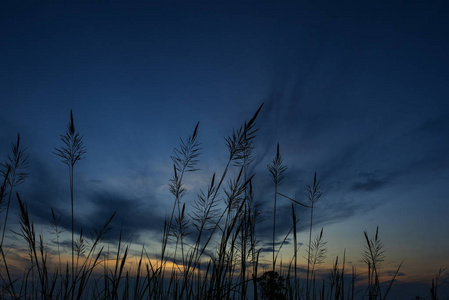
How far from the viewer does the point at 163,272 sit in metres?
3.37

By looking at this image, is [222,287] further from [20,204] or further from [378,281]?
[378,281]

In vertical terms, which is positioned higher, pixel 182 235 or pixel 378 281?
pixel 182 235

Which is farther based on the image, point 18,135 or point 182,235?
point 182,235

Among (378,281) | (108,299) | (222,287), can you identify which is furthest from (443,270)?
(108,299)

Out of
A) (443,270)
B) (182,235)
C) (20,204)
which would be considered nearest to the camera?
(20,204)

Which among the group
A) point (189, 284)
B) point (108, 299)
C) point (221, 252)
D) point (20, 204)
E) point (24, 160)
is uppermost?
point (24, 160)

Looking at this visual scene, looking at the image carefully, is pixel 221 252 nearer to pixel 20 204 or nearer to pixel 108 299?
pixel 108 299

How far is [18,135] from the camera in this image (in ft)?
10.0

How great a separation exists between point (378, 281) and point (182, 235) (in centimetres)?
259

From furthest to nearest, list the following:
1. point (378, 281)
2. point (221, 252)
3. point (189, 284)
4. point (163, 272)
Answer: point (378, 281) < point (163, 272) < point (189, 284) < point (221, 252)

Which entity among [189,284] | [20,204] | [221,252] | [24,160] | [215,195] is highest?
[24,160]

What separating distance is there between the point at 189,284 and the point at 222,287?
622 millimetres

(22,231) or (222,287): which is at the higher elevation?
(22,231)

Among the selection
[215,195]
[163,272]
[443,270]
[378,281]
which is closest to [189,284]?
[163,272]
